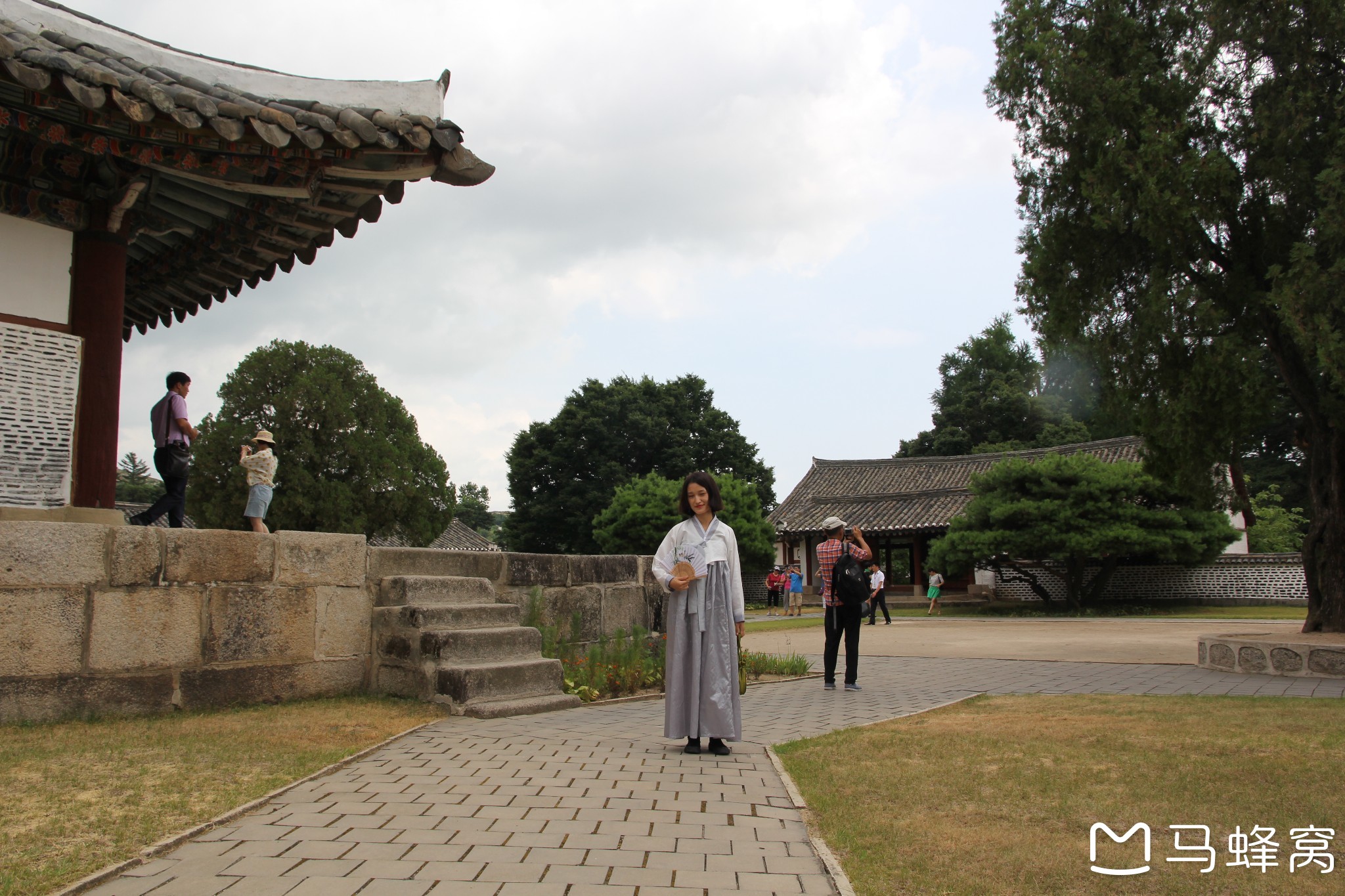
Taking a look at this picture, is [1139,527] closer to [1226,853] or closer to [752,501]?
[752,501]

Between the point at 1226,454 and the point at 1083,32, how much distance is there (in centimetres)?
525

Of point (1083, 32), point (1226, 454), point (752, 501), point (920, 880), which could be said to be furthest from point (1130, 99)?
point (752, 501)

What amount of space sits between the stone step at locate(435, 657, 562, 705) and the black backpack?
2758 millimetres

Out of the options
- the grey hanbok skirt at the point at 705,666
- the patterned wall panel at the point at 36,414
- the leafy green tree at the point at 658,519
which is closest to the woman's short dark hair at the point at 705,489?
the grey hanbok skirt at the point at 705,666

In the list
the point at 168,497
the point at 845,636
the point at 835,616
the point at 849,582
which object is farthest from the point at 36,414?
the point at 845,636

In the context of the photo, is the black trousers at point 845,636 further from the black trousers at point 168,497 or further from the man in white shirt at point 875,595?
the man in white shirt at point 875,595

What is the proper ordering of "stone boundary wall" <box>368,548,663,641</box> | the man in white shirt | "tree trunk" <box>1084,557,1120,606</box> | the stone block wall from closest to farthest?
the stone block wall → "stone boundary wall" <box>368,548,663,641</box> → the man in white shirt → "tree trunk" <box>1084,557,1120,606</box>

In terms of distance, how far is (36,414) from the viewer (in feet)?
18.5

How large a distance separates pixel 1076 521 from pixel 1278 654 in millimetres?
14302

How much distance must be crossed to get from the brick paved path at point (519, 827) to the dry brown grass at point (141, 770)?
0.20m

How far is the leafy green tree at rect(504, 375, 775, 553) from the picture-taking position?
141 ft

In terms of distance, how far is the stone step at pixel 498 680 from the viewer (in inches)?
235

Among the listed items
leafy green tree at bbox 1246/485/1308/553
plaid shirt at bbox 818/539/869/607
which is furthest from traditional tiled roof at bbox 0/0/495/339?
leafy green tree at bbox 1246/485/1308/553

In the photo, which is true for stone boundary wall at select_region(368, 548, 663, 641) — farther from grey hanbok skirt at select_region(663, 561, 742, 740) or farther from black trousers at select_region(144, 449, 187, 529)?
grey hanbok skirt at select_region(663, 561, 742, 740)
